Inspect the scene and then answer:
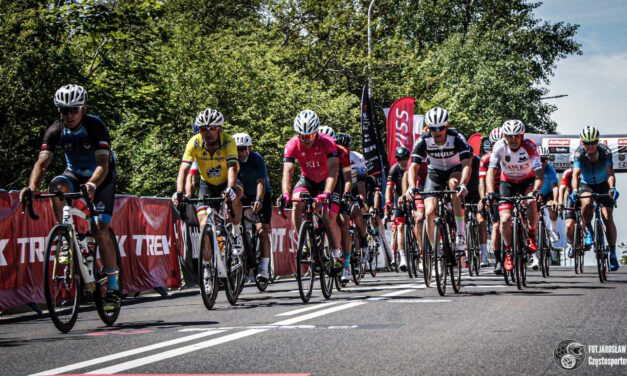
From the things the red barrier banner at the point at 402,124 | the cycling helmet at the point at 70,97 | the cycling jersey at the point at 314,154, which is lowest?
the cycling jersey at the point at 314,154

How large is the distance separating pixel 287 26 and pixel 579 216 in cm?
3270

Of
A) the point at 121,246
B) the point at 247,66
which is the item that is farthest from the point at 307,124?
the point at 247,66

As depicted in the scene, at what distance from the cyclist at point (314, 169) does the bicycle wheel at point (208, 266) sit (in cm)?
132

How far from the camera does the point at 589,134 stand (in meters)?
14.7

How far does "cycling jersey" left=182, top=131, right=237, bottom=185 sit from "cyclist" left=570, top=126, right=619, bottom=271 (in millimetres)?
6217

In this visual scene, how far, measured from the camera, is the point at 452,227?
1208cm

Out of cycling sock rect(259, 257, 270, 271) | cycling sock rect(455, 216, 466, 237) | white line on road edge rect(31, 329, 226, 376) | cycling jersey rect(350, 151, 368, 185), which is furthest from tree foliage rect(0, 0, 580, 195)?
white line on road edge rect(31, 329, 226, 376)

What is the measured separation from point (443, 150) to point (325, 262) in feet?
7.81

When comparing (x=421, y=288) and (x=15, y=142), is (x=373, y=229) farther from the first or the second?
(x=15, y=142)

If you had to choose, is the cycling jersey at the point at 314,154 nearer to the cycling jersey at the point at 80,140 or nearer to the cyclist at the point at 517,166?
the cyclist at the point at 517,166

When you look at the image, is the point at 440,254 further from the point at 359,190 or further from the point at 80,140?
the point at 80,140

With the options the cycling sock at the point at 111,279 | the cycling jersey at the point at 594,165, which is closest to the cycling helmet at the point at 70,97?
the cycling sock at the point at 111,279

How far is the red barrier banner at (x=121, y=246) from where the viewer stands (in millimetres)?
10688

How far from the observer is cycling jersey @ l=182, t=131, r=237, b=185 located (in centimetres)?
1139
